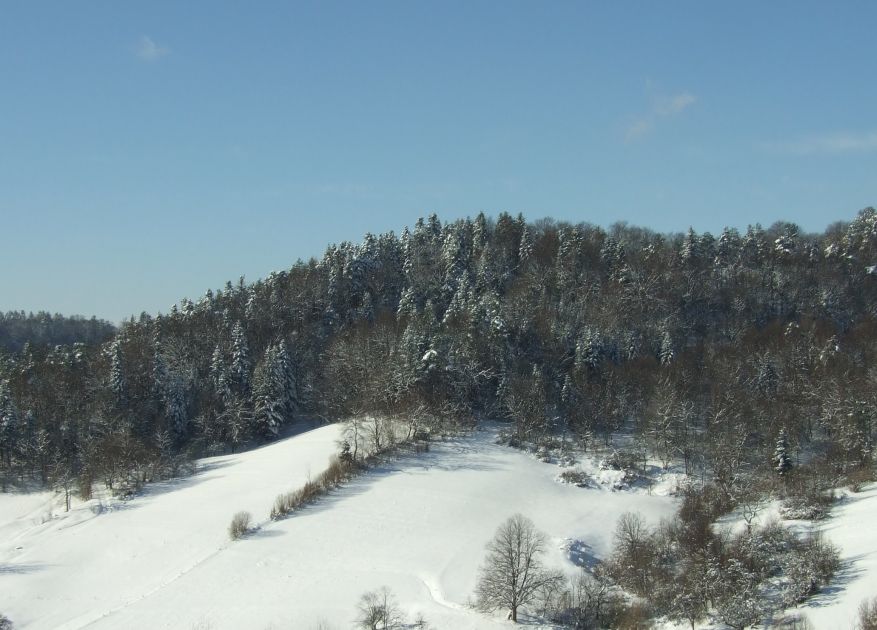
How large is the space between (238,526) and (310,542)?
600cm

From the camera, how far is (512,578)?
1524 inches

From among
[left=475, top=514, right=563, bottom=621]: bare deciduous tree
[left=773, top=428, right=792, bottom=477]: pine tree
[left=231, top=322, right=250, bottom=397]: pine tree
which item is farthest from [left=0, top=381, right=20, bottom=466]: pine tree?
[left=773, top=428, right=792, bottom=477]: pine tree

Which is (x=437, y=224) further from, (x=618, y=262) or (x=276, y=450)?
(x=276, y=450)

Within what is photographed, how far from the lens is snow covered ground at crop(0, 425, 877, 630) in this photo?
38.8 m

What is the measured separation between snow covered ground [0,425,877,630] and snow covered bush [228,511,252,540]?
0.83 meters

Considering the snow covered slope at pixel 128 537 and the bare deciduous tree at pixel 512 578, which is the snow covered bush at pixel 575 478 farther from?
the snow covered slope at pixel 128 537

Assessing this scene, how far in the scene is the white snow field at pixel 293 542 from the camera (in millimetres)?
39719

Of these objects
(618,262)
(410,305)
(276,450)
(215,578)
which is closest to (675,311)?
(618,262)

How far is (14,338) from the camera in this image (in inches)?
7530

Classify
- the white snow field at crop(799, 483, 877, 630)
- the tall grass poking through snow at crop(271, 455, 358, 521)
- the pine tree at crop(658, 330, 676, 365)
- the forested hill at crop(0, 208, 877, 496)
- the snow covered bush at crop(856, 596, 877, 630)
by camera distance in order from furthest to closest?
the pine tree at crop(658, 330, 676, 365)
the forested hill at crop(0, 208, 877, 496)
the tall grass poking through snow at crop(271, 455, 358, 521)
the white snow field at crop(799, 483, 877, 630)
the snow covered bush at crop(856, 596, 877, 630)

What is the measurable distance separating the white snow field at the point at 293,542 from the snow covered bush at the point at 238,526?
916 mm

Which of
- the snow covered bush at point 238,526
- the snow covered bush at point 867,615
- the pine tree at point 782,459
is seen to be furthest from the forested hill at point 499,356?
the snow covered bush at point 867,615

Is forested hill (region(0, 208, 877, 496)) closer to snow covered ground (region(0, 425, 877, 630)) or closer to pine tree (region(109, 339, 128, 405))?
pine tree (region(109, 339, 128, 405))

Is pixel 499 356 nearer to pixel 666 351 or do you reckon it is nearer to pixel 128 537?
pixel 666 351
